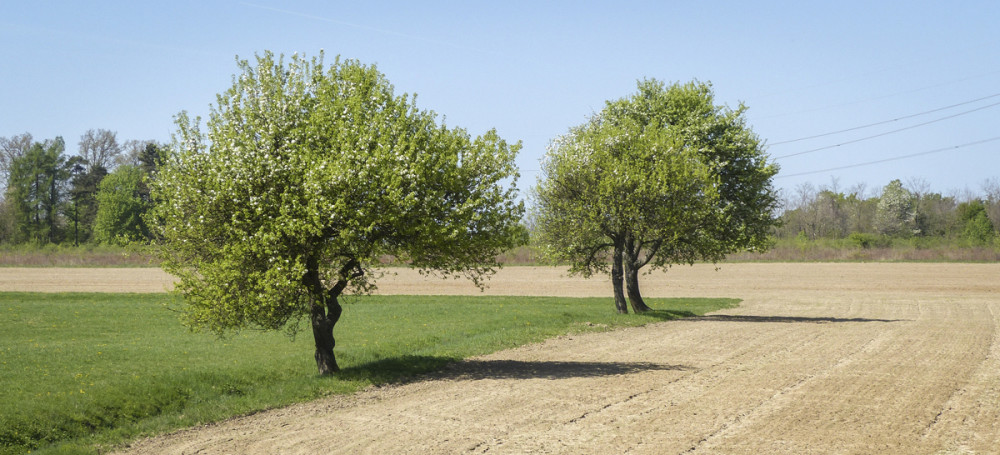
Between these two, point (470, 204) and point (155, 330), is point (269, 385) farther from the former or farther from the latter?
point (155, 330)

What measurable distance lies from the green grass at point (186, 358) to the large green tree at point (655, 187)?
11.8 feet

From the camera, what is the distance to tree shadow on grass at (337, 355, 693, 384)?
72.6 feet

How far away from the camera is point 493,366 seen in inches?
960

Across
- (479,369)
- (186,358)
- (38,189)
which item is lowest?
(479,369)

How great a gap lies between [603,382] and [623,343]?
895cm

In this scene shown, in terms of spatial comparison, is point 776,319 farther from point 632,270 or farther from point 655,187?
point 655,187

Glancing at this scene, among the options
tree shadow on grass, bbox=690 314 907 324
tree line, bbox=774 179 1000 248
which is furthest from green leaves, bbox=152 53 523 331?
tree line, bbox=774 179 1000 248

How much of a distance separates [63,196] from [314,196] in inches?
5657

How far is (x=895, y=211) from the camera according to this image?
465ft

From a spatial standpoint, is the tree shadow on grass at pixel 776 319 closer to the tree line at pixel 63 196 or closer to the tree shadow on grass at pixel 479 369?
the tree shadow on grass at pixel 479 369

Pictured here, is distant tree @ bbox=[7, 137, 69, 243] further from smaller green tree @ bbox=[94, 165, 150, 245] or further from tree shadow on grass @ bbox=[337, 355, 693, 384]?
tree shadow on grass @ bbox=[337, 355, 693, 384]

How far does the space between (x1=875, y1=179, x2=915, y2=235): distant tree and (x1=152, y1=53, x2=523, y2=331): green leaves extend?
445 ft

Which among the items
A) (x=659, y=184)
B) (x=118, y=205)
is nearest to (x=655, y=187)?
(x=659, y=184)

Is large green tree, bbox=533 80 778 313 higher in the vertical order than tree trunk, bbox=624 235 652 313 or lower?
higher
